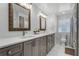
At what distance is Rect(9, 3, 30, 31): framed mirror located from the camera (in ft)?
8.23

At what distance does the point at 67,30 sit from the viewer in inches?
301

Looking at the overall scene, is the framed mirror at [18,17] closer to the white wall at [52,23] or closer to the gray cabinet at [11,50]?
the gray cabinet at [11,50]

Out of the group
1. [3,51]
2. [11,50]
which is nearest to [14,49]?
[11,50]

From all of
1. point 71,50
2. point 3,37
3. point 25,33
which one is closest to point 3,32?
point 3,37

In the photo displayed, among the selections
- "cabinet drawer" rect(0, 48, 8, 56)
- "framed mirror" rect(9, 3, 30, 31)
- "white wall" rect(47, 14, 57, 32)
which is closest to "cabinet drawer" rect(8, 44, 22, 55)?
"cabinet drawer" rect(0, 48, 8, 56)

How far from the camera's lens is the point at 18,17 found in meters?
2.87

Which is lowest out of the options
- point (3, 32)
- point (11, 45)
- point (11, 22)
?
point (11, 45)

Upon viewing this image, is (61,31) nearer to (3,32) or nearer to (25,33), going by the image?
(25,33)

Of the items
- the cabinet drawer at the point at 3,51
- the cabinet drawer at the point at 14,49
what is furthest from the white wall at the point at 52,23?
the cabinet drawer at the point at 3,51

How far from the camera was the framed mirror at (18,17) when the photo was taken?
98.8 inches

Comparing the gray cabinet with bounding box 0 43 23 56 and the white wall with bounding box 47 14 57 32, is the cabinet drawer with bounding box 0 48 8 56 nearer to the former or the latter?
the gray cabinet with bounding box 0 43 23 56

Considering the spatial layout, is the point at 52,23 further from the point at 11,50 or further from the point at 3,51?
the point at 3,51

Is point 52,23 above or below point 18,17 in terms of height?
above

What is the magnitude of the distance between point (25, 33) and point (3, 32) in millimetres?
1186
